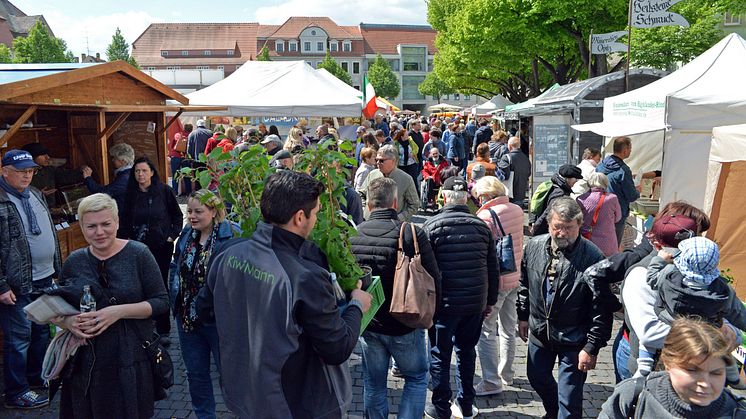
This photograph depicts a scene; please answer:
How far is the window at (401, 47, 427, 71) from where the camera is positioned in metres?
89.0

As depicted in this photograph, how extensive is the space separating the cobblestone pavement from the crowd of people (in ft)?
0.37

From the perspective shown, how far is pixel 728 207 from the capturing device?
5699 mm

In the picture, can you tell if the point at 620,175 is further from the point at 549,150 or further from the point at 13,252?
the point at 13,252

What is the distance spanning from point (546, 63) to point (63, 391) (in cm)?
2771

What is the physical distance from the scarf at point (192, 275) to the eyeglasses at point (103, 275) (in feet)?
2.65

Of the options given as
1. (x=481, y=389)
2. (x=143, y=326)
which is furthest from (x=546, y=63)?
(x=143, y=326)

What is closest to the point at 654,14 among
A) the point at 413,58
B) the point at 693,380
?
the point at 693,380

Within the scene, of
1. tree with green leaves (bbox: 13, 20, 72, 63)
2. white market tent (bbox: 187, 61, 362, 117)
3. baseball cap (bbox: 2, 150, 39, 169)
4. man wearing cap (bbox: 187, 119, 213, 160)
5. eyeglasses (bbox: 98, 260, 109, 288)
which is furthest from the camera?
tree with green leaves (bbox: 13, 20, 72, 63)

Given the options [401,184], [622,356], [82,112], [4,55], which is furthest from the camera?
[4,55]

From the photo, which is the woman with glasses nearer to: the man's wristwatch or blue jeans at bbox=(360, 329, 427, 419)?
the man's wristwatch

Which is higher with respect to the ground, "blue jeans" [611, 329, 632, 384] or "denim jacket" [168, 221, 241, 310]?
"denim jacket" [168, 221, 241, 310]

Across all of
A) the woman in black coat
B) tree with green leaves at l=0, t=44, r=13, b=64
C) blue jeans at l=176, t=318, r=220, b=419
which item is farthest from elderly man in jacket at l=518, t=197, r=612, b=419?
tree with green leaves at l=0, t=44, r=13, b=64

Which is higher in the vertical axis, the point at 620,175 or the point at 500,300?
the point at 620,175

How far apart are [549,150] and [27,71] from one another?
375 inches
